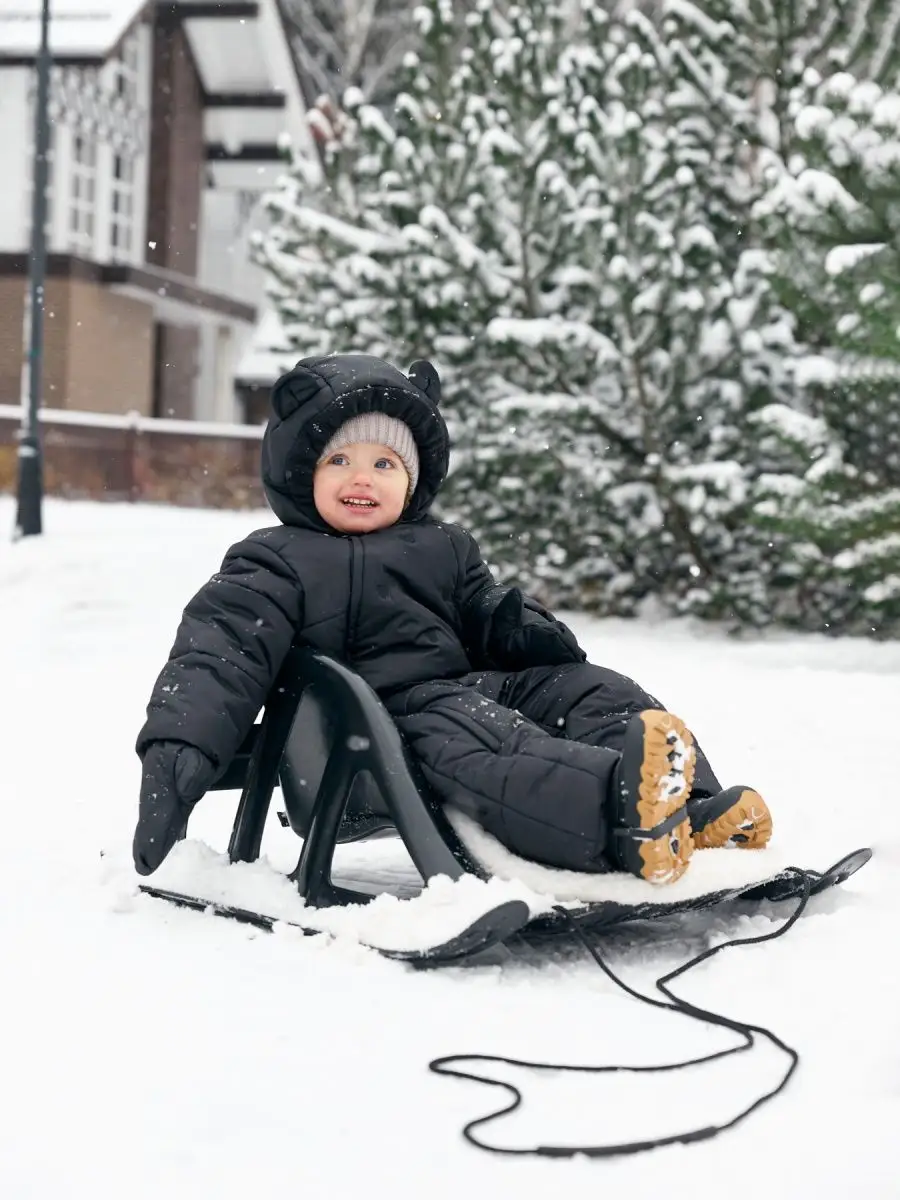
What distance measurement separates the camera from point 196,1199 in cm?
194

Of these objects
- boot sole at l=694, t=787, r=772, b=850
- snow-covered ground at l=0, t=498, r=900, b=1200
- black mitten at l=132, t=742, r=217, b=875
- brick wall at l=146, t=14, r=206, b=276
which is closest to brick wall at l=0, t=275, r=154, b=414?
brick wall at l=146, t=14, r=206, b=276

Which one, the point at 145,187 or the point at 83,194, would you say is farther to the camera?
the point at 145,187

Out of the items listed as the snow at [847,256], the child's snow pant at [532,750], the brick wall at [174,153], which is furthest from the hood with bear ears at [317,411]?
the brick wall at [174,153]

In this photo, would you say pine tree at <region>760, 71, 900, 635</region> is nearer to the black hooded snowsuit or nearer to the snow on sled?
the black hooded snowsuit

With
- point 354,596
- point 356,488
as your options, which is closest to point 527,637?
point 354,596

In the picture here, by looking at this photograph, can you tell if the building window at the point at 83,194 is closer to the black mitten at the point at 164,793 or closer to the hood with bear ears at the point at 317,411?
the hood with bear ears at the point at 317,411

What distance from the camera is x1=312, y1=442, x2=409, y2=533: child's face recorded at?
3.54m

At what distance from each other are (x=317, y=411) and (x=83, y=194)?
830 inches

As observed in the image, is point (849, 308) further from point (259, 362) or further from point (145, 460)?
point (259, 362)

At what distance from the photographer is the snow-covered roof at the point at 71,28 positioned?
2091 centimetres

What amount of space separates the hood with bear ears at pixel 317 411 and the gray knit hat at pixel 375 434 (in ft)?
0.06

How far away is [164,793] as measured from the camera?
307cm

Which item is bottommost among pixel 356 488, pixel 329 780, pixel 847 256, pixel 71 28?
pixel 329 780

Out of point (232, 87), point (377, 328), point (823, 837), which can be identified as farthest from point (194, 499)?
point (823, 837)
